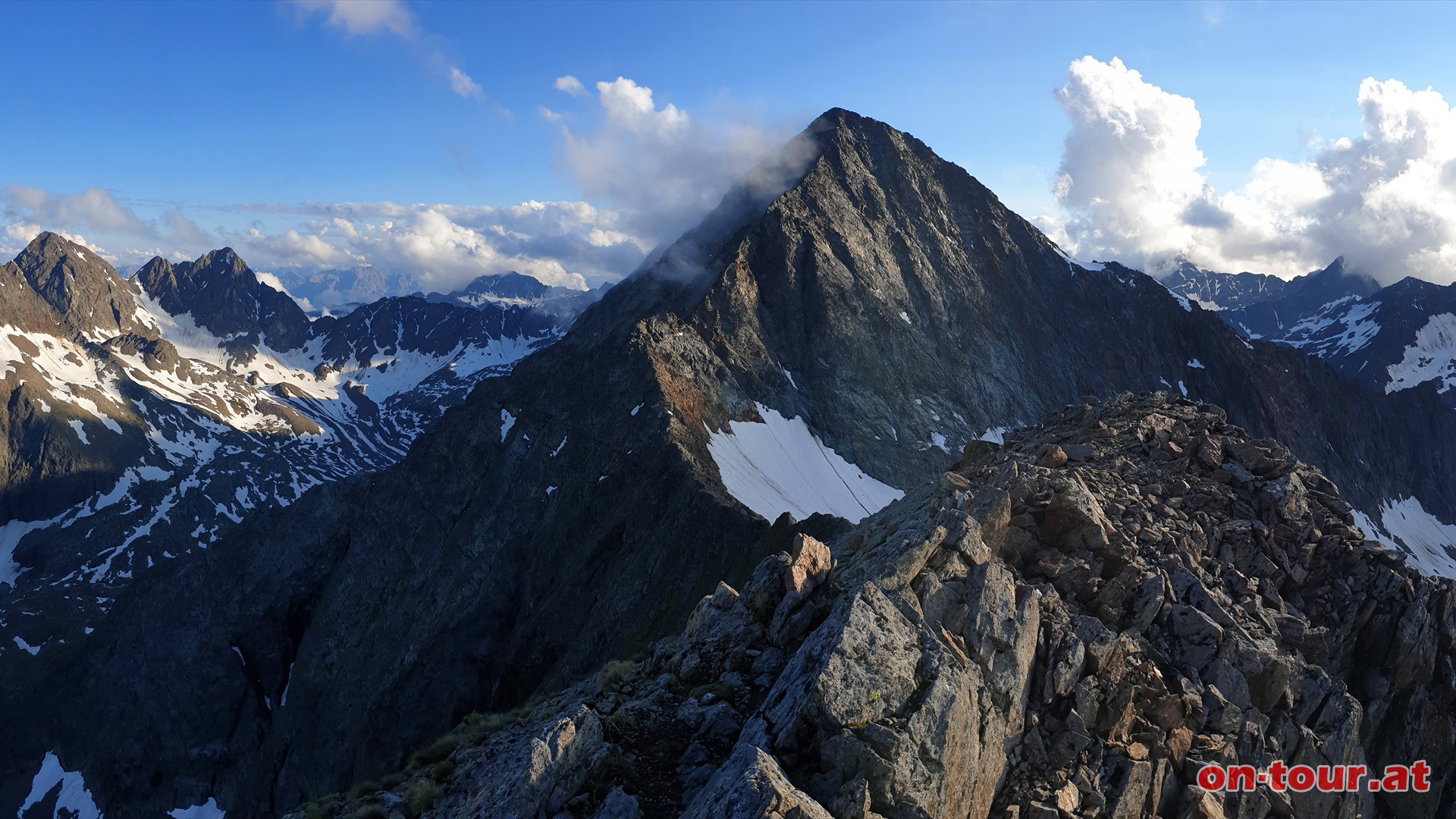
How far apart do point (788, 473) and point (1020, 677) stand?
74042 millimetres

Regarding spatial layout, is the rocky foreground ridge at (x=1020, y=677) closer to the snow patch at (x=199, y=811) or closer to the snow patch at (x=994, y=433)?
the snow patch at (x=994, y=433)

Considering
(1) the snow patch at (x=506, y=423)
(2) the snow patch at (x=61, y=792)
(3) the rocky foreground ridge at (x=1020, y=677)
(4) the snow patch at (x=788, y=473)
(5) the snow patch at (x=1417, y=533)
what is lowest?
(2) the snow patch at (x=61, y=792)

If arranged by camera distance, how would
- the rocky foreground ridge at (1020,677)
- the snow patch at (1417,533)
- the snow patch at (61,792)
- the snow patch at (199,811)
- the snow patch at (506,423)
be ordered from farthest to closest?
the snow patch at (1417,533) < the snow patch at (61,792) < the snow patch at (199,811) < the snow patch at (506,423) < the rocky foreground ridge at (1020,677)

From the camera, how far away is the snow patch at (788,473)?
256ft

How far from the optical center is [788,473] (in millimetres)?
90312

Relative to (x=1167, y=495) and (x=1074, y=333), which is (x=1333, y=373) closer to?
(x=1074, y=333)

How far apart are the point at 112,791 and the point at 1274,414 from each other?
665ft

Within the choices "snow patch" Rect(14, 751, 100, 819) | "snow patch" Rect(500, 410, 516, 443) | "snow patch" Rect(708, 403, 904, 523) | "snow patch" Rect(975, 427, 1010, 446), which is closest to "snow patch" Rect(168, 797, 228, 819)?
"snow patch" Rect(14, 751, 100, 819)

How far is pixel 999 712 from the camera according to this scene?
1548 cm

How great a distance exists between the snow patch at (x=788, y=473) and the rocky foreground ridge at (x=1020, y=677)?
4901 cm

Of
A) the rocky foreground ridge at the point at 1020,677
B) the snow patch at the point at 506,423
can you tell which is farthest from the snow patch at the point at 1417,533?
the rocky foreground ridge at the point at 1020,677

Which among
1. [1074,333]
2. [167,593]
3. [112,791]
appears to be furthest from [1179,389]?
[112,791]

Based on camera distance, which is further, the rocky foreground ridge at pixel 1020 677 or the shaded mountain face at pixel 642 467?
the shaded mountain face at pixel 642 467

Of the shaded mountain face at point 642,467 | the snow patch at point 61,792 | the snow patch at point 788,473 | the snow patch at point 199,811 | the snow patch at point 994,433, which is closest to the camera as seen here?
the shaded mountain face at point 642,467
